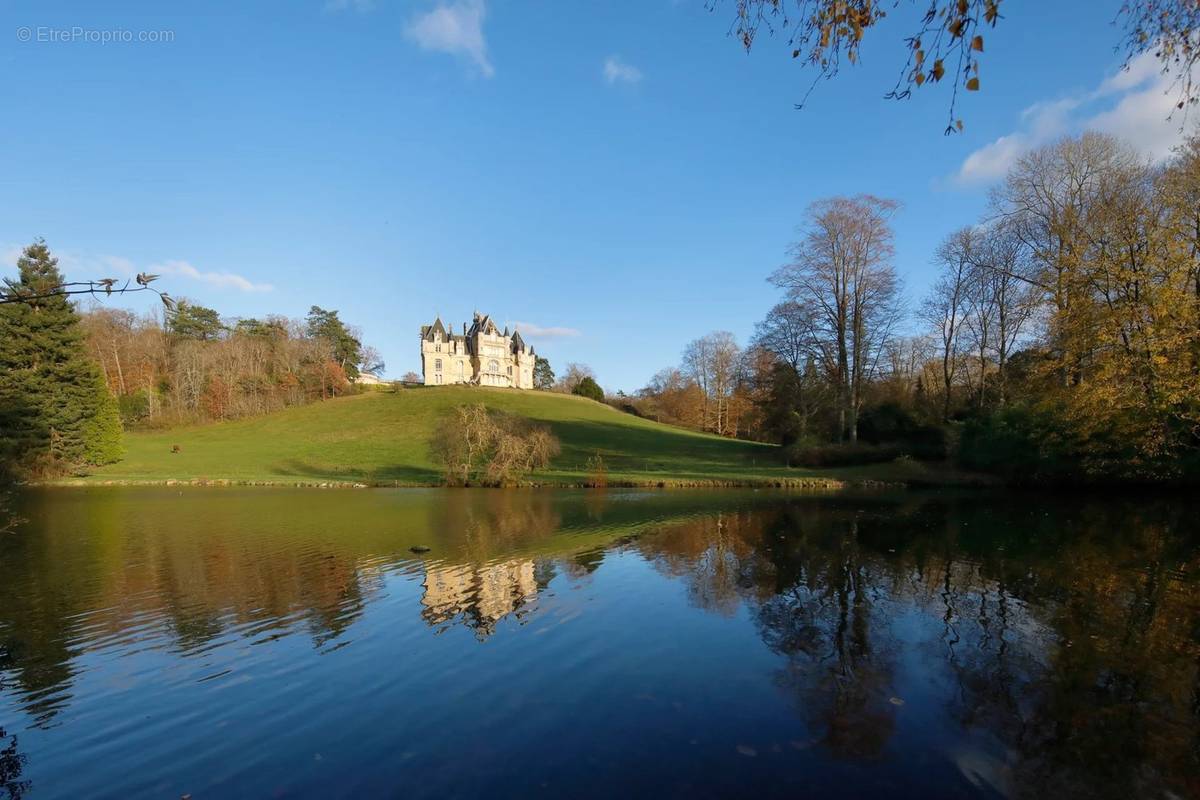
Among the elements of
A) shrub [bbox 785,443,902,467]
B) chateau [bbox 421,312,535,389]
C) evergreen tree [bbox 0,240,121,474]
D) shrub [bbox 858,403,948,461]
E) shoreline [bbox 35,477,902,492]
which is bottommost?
shoreline [bbox 35,477,902,492]

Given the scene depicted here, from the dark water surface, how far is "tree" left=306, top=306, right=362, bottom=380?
3227 inches

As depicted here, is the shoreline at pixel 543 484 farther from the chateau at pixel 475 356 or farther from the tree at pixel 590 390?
the tree at pixel 590 390

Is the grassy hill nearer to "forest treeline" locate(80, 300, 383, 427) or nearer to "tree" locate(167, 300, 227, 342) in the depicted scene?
"forest treeline" locate(80, 300, 383, 427)

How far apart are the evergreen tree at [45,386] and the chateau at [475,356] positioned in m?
51.9

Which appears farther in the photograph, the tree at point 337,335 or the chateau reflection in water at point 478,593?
the tree at point 337,335

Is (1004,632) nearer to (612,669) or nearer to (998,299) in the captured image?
(612,669)

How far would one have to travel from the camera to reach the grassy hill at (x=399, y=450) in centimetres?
3872

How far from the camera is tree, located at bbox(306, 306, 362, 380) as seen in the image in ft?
305

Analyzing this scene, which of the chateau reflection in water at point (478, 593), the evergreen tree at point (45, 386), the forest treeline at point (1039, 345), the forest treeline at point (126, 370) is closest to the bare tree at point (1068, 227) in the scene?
the forest treeline at point (1039, 345)

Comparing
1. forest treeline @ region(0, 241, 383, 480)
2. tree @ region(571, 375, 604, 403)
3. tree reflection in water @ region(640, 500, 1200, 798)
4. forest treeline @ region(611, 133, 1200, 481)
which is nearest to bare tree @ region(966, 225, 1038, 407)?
forest treeline @ region(611, 133, 1200, 481)

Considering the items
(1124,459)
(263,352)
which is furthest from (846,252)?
(263,352)

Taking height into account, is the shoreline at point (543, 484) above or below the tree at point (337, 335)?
below

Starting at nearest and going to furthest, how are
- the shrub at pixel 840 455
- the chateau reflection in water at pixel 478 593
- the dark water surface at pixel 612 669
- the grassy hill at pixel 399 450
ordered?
the dark water surface at pixel 612 669, the chateau reflection in water at pixel 478 593, the shrub at pixel 840 455, the grassy hill at pixel 399 450

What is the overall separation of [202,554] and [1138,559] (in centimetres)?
2347
